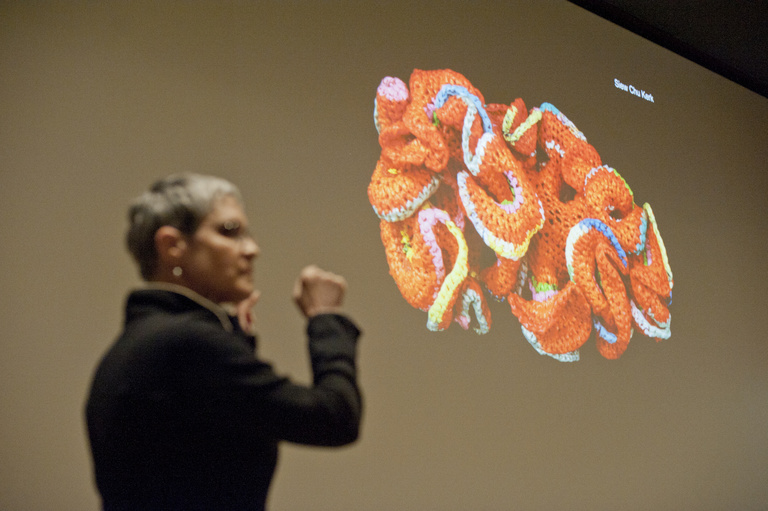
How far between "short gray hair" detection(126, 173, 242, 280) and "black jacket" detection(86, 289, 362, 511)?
12 centimetres

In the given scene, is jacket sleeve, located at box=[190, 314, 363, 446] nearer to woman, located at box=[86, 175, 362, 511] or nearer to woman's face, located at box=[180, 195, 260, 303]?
woman, located at box=[86, 175, 362, 511]

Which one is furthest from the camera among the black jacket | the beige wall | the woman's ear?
the beige wall

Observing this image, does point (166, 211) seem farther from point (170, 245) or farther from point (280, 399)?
point (280, 399)

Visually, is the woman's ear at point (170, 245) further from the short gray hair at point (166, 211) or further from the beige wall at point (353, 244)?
the beige wall at point (353, 244)

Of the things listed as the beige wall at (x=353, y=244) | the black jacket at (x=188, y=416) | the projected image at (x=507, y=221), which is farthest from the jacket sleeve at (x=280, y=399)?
the projected image at (x=507, y=221)

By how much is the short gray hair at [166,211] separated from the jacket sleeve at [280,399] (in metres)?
0.18

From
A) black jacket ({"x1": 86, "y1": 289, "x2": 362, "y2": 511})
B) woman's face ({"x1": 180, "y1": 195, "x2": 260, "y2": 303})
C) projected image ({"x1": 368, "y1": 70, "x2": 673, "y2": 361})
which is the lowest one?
black jacket ({"x1": 86, "y1": 289, "x2": 362, "y2": 511})

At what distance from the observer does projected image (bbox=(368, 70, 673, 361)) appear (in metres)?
2.26

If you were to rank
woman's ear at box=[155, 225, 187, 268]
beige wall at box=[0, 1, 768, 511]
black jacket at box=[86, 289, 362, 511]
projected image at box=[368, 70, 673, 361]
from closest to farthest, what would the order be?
black jacket at box=[86, 289, 362, 511], woman's ear at box=[155, 225, 187, 268], beige wall at box=[0, 1, 768, 511], projected image at box=[368, 70, 673, 361]

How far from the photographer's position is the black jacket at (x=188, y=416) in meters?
0.78

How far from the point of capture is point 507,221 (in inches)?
98.4

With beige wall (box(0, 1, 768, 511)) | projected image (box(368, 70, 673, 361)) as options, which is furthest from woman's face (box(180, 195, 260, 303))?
projected image (box(368, 70, 673, 361))

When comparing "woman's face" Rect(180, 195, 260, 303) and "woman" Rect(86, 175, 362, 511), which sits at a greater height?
"woman's face" Rect(180, 195, 260, 303)

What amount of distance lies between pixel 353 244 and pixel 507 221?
687 millimetres
